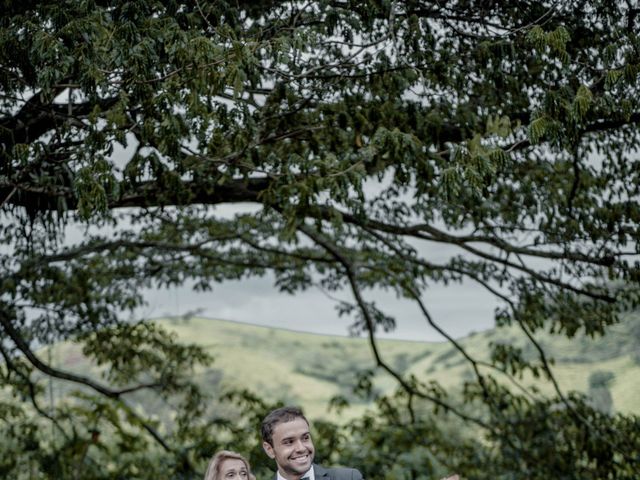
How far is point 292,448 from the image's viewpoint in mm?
3443

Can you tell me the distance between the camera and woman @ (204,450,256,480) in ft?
12.8

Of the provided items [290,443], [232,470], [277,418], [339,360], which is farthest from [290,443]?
[339,360]

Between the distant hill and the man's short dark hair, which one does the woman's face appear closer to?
A: the man's short dark hair

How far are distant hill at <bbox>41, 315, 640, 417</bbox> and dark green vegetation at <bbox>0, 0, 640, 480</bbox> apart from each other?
16463 millimetres

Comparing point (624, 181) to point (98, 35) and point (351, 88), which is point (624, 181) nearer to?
point (351, 88)

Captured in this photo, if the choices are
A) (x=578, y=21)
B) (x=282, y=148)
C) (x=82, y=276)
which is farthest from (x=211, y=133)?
(x=82, y=276)

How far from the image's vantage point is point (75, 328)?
10.1 meters

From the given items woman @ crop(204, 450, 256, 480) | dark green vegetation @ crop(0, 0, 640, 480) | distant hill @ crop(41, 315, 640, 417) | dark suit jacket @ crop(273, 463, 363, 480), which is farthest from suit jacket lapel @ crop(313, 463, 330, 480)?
distant hill @ crop(41, 315, 640, 417)

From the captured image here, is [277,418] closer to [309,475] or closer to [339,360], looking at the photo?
[309,475]

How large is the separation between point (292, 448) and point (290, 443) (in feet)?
0.06

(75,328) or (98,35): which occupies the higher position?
(98,35)

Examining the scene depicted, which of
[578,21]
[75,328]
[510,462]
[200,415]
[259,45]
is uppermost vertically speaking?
[578,21]

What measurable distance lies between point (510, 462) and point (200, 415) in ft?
12.5

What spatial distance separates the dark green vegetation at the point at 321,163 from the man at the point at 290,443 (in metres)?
1.93
